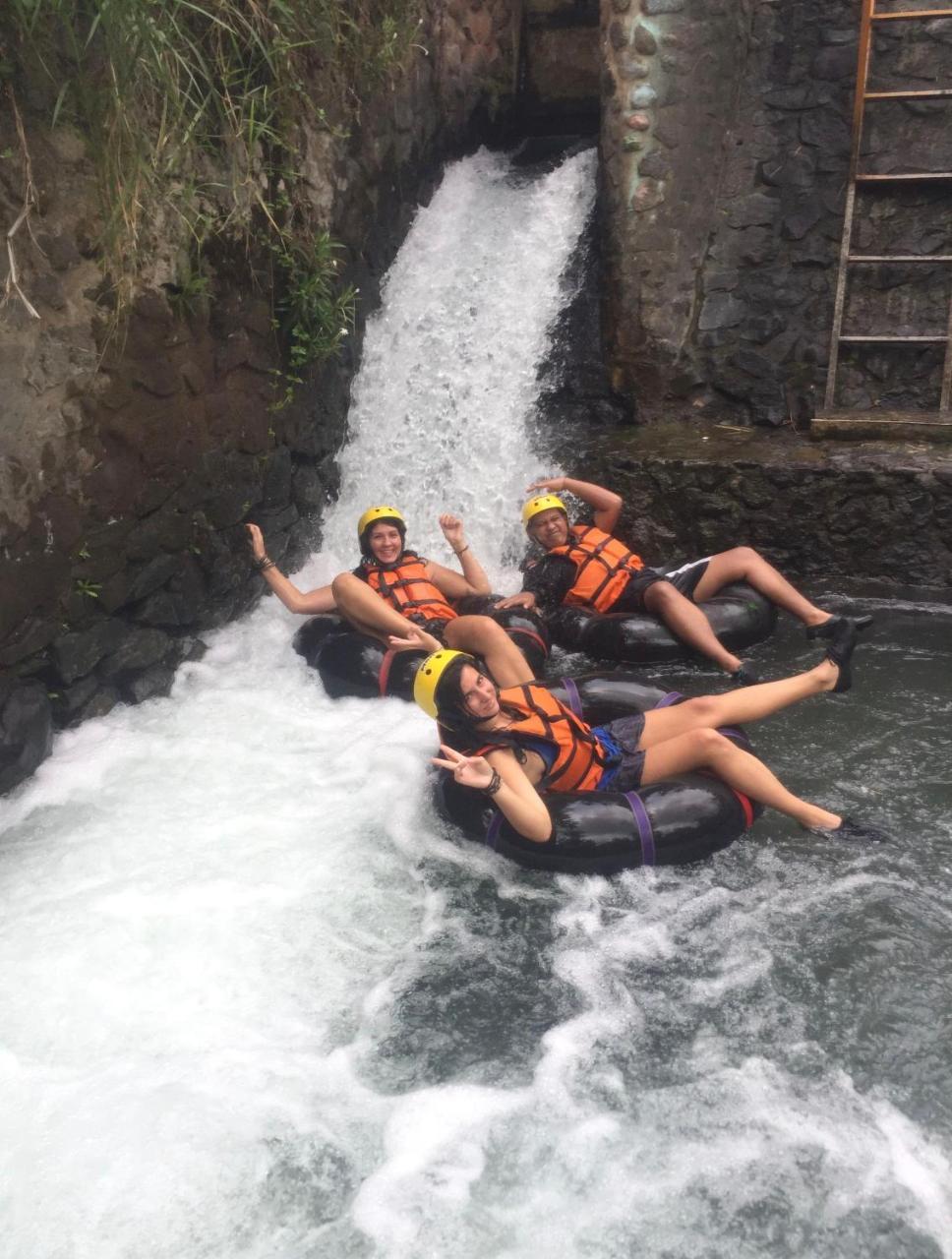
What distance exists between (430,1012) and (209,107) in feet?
12.4

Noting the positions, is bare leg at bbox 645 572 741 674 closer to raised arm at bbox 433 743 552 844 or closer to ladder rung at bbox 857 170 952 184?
raised arm at bbox 433 743 552 844

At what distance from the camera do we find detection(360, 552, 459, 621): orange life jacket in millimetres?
4961

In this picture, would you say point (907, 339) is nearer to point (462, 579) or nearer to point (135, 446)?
point (462, 579)

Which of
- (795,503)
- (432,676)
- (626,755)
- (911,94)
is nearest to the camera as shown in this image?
(432,676)

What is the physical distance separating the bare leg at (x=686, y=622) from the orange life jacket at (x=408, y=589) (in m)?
0.97

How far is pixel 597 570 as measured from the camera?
528 centimetres

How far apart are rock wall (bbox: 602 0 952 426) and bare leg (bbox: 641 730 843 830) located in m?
3.47

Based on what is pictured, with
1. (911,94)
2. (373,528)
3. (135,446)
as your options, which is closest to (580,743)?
(373,528)

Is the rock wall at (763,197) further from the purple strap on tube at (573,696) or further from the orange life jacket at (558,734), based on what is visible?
the orange life jacket at (558,734)

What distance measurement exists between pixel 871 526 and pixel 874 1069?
3653 millimetres

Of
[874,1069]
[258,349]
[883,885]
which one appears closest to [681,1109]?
[874,1069]

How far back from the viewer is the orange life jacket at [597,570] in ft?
17.3

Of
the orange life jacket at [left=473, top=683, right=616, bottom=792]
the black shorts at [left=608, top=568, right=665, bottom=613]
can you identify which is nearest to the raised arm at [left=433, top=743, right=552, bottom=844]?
the orange life jacket at [left=473, top=683, right=616, bottom=792]

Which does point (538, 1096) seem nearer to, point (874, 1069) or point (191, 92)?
point (874, 1069)
